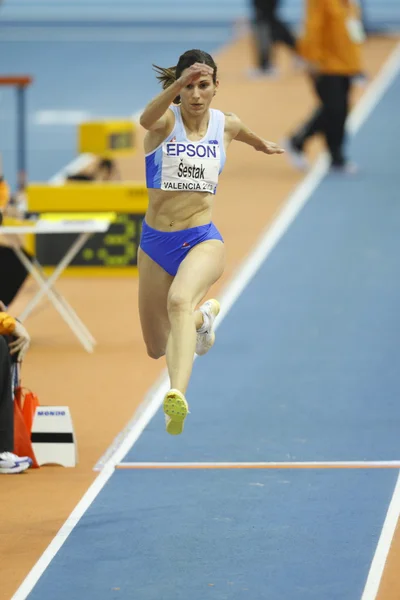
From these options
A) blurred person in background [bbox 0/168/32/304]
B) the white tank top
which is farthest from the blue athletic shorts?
blurred person in background [bbox 0/168/32/304]

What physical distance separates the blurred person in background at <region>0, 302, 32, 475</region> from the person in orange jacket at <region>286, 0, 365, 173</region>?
9.63m

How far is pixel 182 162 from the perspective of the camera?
8.00 m

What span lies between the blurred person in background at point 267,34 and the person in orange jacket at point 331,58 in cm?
572

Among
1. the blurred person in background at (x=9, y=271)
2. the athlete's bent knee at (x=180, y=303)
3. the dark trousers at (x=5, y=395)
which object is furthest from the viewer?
the blurred person in background at (x=9, y=271)

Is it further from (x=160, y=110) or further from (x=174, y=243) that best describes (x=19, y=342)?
(x=160, y=110)

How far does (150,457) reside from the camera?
916 centimetres

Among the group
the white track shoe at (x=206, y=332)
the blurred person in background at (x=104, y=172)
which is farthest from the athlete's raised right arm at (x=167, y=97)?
the blurred person in background at (x=104, y=172)

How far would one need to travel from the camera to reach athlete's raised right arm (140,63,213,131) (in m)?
7.50

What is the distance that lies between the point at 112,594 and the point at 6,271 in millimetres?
4721

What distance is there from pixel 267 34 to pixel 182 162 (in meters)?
17.1

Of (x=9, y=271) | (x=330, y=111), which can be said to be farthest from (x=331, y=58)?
(x=9, y=271)

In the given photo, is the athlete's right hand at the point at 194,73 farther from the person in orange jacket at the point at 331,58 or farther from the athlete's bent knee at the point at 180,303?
the person in orange jacket at the point at 331,58

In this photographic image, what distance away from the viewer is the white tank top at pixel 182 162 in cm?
802

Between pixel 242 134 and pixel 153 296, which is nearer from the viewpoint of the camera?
pixel 153 296
